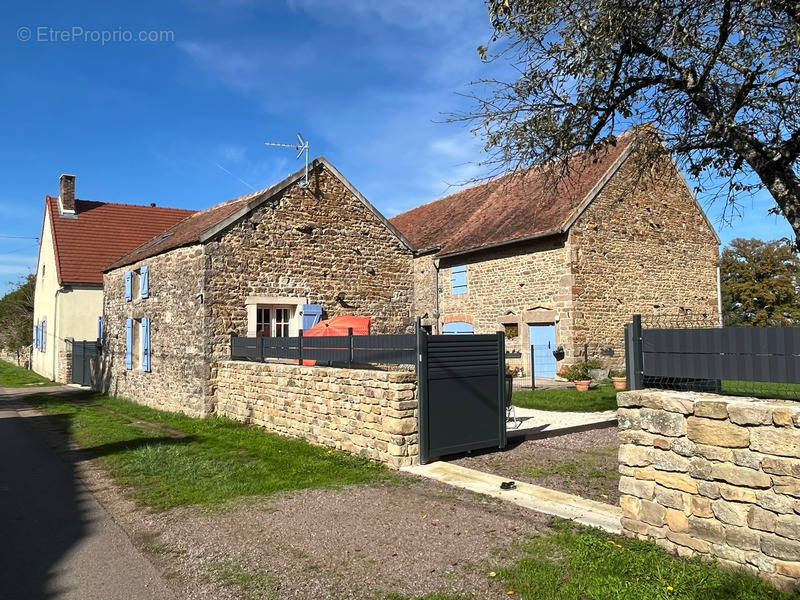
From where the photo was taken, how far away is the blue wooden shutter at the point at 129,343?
16547 mm

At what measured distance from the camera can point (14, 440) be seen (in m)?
10.7

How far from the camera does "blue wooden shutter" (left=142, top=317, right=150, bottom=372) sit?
50.0ft

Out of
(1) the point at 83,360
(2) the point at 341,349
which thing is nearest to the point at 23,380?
(1) the point at 83,360

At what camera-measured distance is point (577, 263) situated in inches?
685

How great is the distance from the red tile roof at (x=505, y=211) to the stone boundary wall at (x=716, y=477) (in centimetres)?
1076

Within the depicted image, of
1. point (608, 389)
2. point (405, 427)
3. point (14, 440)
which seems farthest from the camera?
point (608, 389)

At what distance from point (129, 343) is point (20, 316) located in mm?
25985

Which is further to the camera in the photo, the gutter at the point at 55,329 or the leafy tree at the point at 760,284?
the leafy tree at the point at 760,284

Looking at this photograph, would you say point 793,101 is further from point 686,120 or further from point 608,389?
point 608,389

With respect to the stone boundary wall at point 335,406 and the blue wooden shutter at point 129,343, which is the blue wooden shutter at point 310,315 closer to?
the stone boundary wall at point 335,406

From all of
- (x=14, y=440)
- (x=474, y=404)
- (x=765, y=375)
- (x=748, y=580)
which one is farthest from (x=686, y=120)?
(x=14, y=440)

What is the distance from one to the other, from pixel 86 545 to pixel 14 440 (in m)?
6.94

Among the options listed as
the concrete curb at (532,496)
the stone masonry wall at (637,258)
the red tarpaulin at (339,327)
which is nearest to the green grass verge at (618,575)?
the concrete curb at (532,496)

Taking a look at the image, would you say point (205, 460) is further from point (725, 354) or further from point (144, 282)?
point (144, 282)
